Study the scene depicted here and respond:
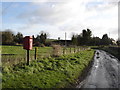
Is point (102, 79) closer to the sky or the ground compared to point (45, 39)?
closer to the ground

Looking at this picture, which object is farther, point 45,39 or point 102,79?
point 45,39

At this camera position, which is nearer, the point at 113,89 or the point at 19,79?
the point at 19,79

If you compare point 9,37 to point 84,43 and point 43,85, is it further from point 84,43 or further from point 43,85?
point 43,85

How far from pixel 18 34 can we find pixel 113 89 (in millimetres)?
75991

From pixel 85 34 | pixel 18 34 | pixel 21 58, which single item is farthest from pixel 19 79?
pixel 85 34

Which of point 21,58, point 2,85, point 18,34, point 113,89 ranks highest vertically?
point 18,34

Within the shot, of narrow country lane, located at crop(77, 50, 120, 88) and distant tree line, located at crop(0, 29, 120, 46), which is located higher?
distant tree line, located at crop(0, 29, 120, 46)

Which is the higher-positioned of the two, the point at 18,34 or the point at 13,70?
the point at 18,34

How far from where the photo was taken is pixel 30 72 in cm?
887

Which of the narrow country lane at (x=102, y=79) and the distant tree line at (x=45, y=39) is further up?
the distant tree line at (x=45, y=39)

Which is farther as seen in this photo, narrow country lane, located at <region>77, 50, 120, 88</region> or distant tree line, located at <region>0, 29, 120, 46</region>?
distant tree line, located at <region>0, 29, 120, 46</region>

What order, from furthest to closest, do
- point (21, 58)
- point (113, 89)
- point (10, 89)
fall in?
point (21, 58), point (113, 89), point (10, 89)

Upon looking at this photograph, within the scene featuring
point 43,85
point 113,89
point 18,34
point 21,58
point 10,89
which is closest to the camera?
point 10,89

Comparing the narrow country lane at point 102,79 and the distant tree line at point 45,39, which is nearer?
the narrow country lane at point 102,79
